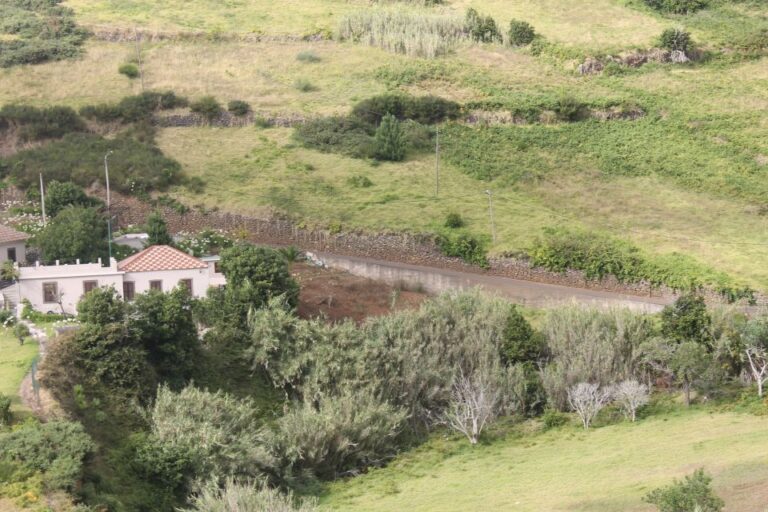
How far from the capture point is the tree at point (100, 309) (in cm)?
5425

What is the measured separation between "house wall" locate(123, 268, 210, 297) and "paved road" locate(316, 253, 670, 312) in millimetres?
10366

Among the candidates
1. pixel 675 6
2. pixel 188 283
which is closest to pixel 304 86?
pixel 675 6

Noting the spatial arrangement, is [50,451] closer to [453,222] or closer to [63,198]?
[63,198]

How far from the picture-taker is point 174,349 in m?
56.4

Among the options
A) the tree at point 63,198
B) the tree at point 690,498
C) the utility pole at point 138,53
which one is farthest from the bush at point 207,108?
the tree at point 690,498

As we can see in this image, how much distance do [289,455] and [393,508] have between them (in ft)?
17.7

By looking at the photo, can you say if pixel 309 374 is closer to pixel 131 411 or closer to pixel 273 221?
pixel 131 411

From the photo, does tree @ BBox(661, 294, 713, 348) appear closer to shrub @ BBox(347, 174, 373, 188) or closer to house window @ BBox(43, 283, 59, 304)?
shrub @ BBox(347, 174, 373, 188)

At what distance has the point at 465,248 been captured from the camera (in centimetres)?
7450

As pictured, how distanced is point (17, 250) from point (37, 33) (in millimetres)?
38721

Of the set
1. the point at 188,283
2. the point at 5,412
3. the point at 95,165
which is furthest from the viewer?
the point at 95,165

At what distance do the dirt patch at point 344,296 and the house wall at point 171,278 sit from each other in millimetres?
4554

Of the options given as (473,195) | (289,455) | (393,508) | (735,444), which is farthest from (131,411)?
(473,195)

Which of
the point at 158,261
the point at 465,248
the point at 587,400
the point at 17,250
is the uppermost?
the point at 158,261
